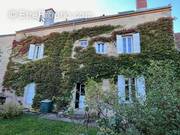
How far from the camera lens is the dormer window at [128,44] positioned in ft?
47.8

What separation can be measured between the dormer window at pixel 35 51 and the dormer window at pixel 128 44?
6.40m

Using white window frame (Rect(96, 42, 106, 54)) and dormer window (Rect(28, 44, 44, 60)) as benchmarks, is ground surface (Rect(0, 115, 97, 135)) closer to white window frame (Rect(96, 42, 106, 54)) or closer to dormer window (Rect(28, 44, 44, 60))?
white window frame (Rect(96, 42, 106, 54))

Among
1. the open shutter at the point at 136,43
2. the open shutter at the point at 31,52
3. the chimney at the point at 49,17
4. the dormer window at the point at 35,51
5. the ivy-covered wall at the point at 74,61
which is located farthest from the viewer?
the chimney at the point at 49,17

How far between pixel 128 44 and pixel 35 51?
7758mm

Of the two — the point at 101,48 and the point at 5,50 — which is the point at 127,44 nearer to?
the point at 101,48

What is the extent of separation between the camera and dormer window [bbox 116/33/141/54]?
1456 centimetres

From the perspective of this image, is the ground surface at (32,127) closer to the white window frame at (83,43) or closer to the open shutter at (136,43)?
the open shutter at (136,43)

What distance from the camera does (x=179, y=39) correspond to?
17031 millimetres

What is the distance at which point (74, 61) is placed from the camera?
1595cm

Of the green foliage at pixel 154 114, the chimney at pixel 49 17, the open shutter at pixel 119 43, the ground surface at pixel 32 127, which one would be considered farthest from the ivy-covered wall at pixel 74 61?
the green foliage at pixel 154 114

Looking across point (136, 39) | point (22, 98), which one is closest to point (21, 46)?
point (22, 98)

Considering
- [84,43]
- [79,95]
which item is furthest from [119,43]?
[79,95]

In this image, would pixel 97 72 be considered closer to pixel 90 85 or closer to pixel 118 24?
pixel 118 24

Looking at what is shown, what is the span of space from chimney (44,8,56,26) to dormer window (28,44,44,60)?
2.86m
